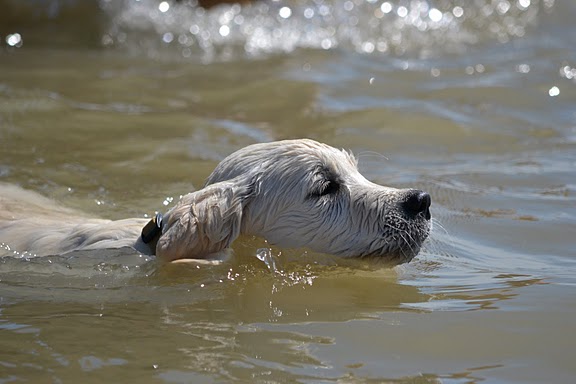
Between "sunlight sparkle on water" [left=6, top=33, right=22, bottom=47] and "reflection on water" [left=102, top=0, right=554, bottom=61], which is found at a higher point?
"reflection on water" [left=102, top=0, right=554, bottom=61]

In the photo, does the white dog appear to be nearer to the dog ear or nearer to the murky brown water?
the dog ear

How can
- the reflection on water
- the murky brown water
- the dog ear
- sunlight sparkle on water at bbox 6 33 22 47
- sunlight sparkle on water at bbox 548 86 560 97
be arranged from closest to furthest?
the murky brown water → the dog ear → sunlight sparkle on water at bbox 548 86 560 97 → sunlight sparkle on water at bbox 6 33 22 47 → the reflection on water

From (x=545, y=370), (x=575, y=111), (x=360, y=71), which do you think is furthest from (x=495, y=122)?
(x=545, y=370)

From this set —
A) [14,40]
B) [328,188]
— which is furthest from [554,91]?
[14,40]

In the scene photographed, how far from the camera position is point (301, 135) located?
9.32 metres

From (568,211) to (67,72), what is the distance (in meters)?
6.78

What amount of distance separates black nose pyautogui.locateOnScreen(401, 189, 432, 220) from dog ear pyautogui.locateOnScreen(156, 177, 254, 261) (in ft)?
2.98

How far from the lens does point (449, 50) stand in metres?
13.1

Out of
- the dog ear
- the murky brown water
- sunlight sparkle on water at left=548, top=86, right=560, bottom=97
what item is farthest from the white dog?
sunlight sparkle on water at left=548, top=86, right=560, bottom=97

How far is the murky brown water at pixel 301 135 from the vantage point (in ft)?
15.0

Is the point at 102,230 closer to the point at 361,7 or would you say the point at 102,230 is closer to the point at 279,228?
the point at 279,228

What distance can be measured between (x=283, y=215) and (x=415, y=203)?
2.59 ft

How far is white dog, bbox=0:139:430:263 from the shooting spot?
571 cm

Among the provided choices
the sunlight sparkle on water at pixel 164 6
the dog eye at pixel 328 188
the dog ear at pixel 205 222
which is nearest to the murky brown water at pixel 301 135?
the sunlight sparkle on water at pixel 164 6
